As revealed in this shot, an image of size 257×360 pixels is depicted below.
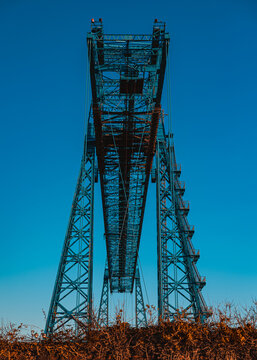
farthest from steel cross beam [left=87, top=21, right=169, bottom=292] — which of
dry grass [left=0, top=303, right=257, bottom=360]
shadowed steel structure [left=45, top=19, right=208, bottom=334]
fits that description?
dry grass [left=0, top=303, right=257, bottom=360]

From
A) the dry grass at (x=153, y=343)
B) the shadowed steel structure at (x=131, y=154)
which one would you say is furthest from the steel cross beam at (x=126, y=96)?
the dry grass at (x=153, y=343)

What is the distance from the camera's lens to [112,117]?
15.9 metres

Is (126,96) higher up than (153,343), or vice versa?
(126,96)

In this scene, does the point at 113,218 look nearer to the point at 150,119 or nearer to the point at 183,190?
the point at 183,190

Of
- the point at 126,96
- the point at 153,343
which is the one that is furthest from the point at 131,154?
the point at 153,343

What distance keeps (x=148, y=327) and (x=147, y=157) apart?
37.8 feet

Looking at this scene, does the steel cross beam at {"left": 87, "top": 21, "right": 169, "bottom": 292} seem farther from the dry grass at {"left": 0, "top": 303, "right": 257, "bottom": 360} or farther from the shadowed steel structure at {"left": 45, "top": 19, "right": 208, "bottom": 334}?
the dry grass at {"left": 0, "top": 303, "right": 257, "bottom": 360}

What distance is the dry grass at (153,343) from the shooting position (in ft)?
19.9

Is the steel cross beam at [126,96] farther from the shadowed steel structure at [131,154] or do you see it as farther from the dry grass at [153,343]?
the dry grass at [153,343]

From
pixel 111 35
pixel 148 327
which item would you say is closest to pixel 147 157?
pixel 111 35

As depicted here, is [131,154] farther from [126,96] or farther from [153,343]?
[153,343]

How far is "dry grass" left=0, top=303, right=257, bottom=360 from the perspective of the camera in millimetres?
6059

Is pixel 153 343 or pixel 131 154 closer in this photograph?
pixel 153 343

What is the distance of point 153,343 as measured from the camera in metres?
6.49
